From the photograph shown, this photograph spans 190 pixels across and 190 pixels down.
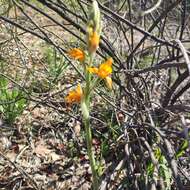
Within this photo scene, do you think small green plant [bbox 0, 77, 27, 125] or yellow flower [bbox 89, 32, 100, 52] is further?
small green plant [bbox 0, 77, 27, 125]

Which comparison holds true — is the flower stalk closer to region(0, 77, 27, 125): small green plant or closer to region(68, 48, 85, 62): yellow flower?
region(68, 48, 85, 62): yellow flower

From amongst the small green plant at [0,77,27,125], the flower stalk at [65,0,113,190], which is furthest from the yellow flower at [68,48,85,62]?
the small green plant at [0,77,27,125]

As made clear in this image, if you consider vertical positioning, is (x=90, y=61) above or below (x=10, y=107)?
below

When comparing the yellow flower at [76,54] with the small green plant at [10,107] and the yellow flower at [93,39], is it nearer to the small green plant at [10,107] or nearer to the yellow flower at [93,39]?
the yellow flower at [93,39]

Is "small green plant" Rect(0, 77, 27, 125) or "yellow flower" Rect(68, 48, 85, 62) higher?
"small green plant" Rect(0, 77, 27, 125)

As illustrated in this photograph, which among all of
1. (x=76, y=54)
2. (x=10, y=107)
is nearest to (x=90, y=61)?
(x=76, y=54)

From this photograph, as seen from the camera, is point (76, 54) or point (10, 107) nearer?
point (76, 54)

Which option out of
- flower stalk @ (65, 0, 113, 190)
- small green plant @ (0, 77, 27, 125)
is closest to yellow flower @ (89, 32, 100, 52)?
flower stalk @ (65, 0, 113, 190)

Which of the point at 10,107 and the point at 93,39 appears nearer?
the point at 93,39

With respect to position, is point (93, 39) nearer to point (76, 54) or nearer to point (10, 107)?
point (76, 54)

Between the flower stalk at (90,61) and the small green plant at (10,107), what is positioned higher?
the small green plant at (10,107)

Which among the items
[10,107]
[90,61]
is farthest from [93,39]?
[10,107]

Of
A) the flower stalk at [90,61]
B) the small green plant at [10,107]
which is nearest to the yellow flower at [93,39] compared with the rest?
the flower stalk at [90,61]

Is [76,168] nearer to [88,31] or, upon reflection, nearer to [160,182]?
[160,182]
